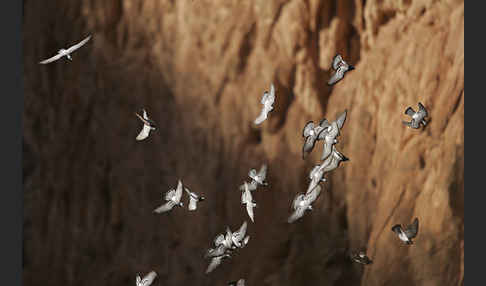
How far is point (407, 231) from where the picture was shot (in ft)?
7.99

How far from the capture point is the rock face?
89.2 inches

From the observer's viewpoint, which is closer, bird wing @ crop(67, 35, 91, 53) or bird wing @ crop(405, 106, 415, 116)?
bird wing @ crop(67, 35, 91, 53)

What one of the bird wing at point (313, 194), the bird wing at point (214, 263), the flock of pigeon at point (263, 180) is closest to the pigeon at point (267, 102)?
the flock of pigeon at point (263, 180)

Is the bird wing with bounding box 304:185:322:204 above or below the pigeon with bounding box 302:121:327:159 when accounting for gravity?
below

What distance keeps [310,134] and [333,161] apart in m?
0.10

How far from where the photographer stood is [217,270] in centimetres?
231

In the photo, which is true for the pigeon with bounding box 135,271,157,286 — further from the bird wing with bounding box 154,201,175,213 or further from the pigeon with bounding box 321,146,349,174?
the pigeon with bounding box 321,146,349,174

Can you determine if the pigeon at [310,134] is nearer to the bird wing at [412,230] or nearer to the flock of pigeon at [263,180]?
the flock of pigeon at [263,180]

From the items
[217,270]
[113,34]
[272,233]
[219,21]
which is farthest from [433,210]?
[113,34]

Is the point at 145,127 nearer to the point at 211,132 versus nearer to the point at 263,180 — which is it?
the point at 211,132

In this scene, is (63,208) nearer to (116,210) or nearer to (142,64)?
(116,210)

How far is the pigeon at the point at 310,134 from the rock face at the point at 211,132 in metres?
0.02

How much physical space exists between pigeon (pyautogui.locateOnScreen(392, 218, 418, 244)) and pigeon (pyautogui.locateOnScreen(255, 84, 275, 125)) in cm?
52

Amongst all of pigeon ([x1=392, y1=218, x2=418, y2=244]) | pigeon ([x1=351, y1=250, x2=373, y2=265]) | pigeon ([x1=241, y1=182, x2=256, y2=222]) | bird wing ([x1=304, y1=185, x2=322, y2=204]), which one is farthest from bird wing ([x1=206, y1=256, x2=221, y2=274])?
pigeon ([x1=392, y1=218, x2=418, y2=244])
